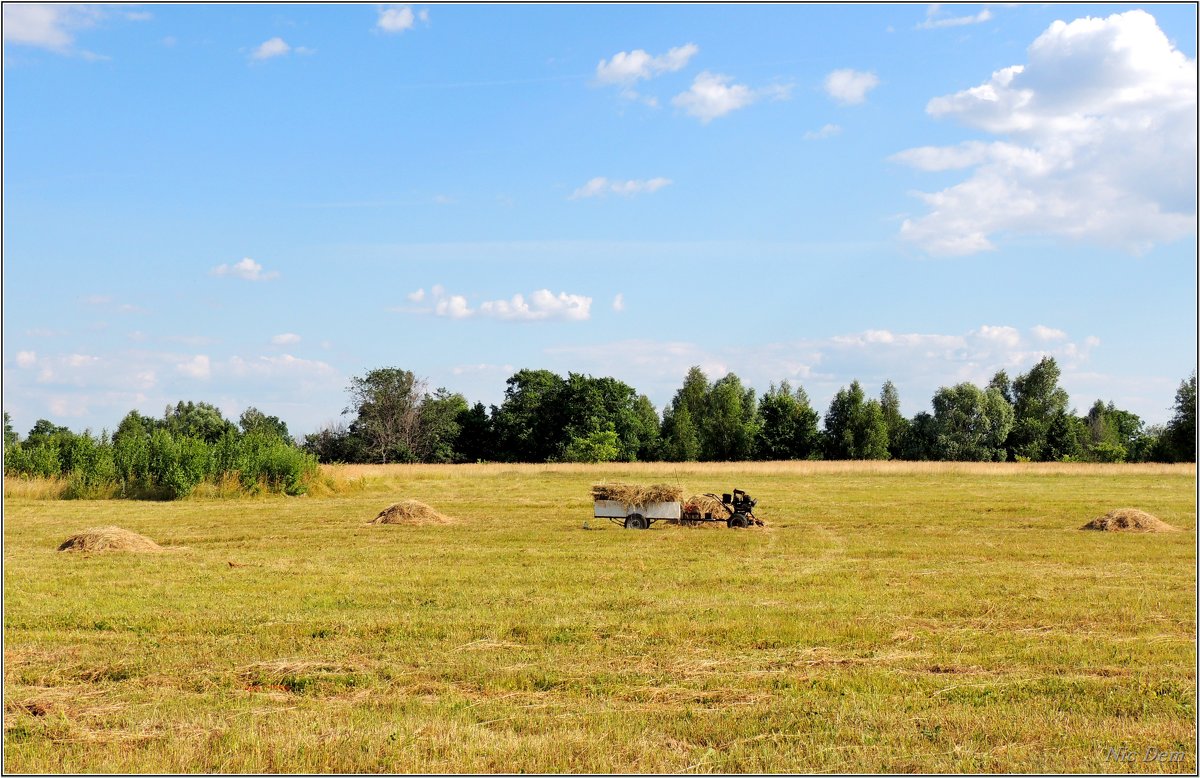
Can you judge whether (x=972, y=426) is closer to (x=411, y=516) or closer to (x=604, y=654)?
(x=411, y=516)

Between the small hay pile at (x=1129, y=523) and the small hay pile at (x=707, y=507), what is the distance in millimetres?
8814

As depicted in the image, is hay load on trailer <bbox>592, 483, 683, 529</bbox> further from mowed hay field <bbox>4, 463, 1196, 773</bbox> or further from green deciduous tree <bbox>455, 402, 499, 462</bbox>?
green deciduous tree <bbox>455, 402, 499, 462</bbox>

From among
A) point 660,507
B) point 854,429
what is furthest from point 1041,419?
point 660,507

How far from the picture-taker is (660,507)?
2372 cm

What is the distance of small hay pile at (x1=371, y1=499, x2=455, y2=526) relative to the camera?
25625mm

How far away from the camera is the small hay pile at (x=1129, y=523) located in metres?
23.2

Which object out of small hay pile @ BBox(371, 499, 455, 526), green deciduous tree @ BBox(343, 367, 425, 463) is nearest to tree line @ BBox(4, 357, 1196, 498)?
green deciduous tree @ BBox(343, 367, 425, 463)

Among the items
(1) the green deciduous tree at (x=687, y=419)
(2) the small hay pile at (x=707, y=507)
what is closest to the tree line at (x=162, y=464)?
(2) the small hay pile at (x=707, y=507)

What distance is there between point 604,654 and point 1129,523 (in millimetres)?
18112

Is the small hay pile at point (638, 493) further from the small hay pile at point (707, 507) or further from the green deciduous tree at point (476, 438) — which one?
the green deciduous tree at point (476, 438)

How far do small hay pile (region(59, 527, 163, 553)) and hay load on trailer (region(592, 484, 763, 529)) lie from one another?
32.0 ft

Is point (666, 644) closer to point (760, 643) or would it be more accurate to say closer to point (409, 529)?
point (760, 643)

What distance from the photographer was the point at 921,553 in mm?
19016

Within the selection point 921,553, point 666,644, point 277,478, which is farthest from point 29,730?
point 277,478
